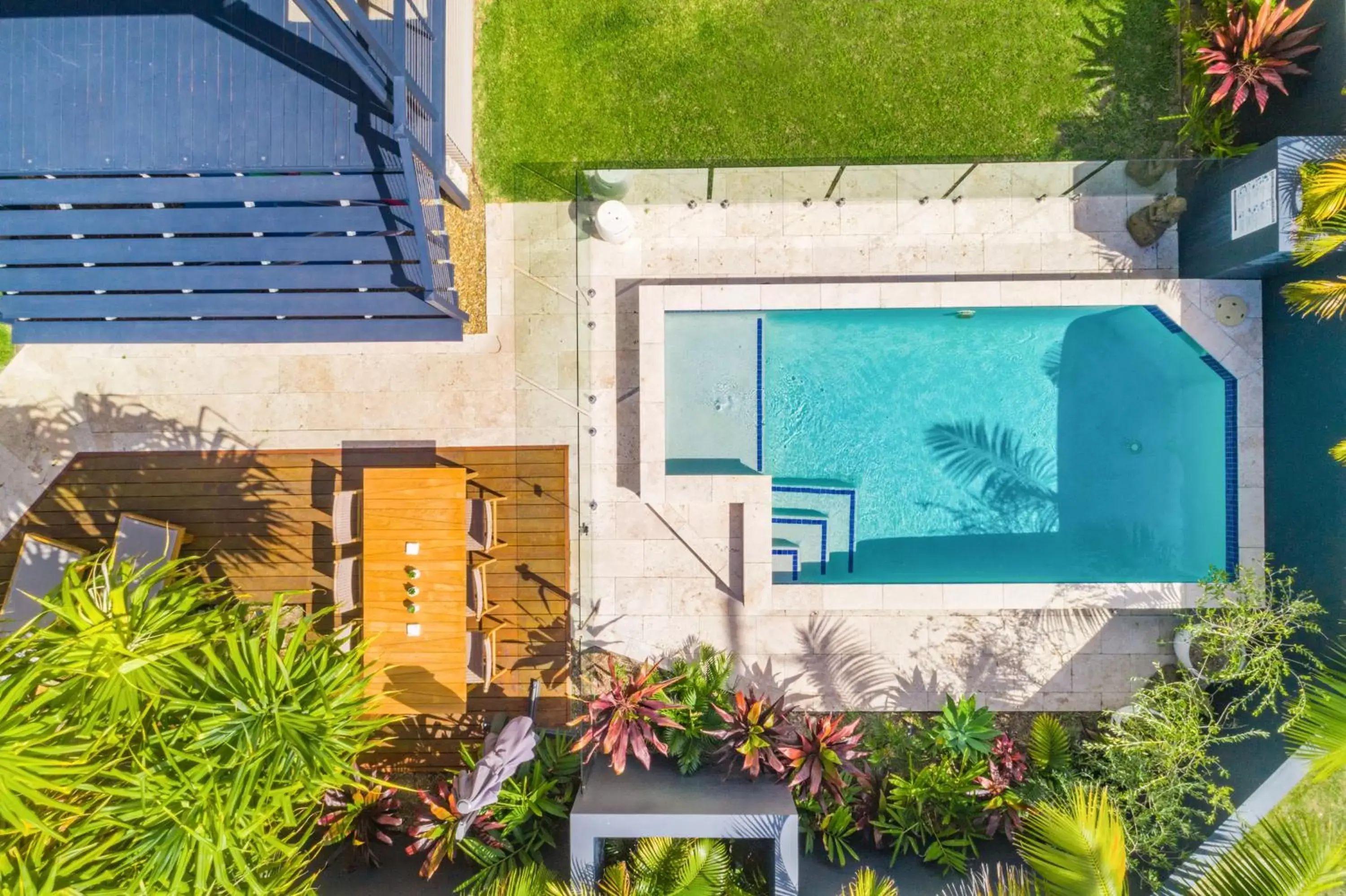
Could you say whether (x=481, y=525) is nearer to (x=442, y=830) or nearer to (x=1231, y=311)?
(x=442, y=830)

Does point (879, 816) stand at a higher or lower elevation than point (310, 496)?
lower

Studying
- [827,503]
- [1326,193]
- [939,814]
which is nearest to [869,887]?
[939,814]

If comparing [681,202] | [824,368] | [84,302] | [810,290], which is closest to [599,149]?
[681,202]

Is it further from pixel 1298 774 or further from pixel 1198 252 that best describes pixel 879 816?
pixel 1198 252

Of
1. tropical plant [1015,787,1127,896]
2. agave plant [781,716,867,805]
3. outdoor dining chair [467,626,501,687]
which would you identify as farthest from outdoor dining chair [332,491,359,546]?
tropical plant [1015,787,1127,896]

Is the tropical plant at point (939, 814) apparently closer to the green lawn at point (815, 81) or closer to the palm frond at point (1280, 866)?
the palm frond at point (1280, 866)

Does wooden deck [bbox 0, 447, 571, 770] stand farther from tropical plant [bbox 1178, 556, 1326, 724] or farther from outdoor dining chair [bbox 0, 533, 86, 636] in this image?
tropical plant [bbox 1178, 556, 1326, 724]
